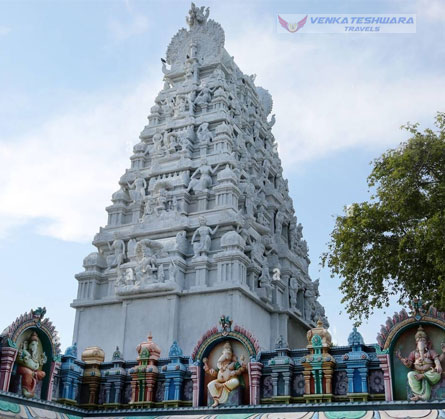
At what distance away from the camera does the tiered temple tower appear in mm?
28734

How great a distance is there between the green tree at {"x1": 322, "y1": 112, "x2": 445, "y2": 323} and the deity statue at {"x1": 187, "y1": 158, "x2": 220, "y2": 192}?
9.30 meters

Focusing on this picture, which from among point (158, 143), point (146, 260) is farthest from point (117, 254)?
point (158, 143)

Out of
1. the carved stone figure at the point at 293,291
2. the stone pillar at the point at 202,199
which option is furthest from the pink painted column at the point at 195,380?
the carved stone figure at the point at 293,291

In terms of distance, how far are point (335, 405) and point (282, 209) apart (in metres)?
22.4

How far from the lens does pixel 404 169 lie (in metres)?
22.6

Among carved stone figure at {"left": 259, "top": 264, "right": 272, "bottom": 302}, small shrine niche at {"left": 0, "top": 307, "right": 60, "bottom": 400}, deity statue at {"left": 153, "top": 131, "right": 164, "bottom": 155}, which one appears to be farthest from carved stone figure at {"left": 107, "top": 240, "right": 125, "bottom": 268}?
Answer: small shrine niche at {"left": 0, "top": 307, "right": 60, "bottom": 400}

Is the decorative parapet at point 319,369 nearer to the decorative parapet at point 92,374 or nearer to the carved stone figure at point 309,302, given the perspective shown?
the decorative parapet at point 92,374

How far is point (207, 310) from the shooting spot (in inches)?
1112

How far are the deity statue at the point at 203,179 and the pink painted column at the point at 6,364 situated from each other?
17.2 metres

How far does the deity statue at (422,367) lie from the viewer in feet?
48.2

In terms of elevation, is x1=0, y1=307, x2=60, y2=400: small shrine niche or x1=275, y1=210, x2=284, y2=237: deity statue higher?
x1=275, y1=210, x2=284, y2=237: deity statue

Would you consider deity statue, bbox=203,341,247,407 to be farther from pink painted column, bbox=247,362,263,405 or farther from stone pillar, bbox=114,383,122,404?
stone pillar, bbox=114,383,122,404

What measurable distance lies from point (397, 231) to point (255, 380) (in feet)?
32.2

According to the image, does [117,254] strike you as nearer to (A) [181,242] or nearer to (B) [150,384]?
(A) [181,242]
